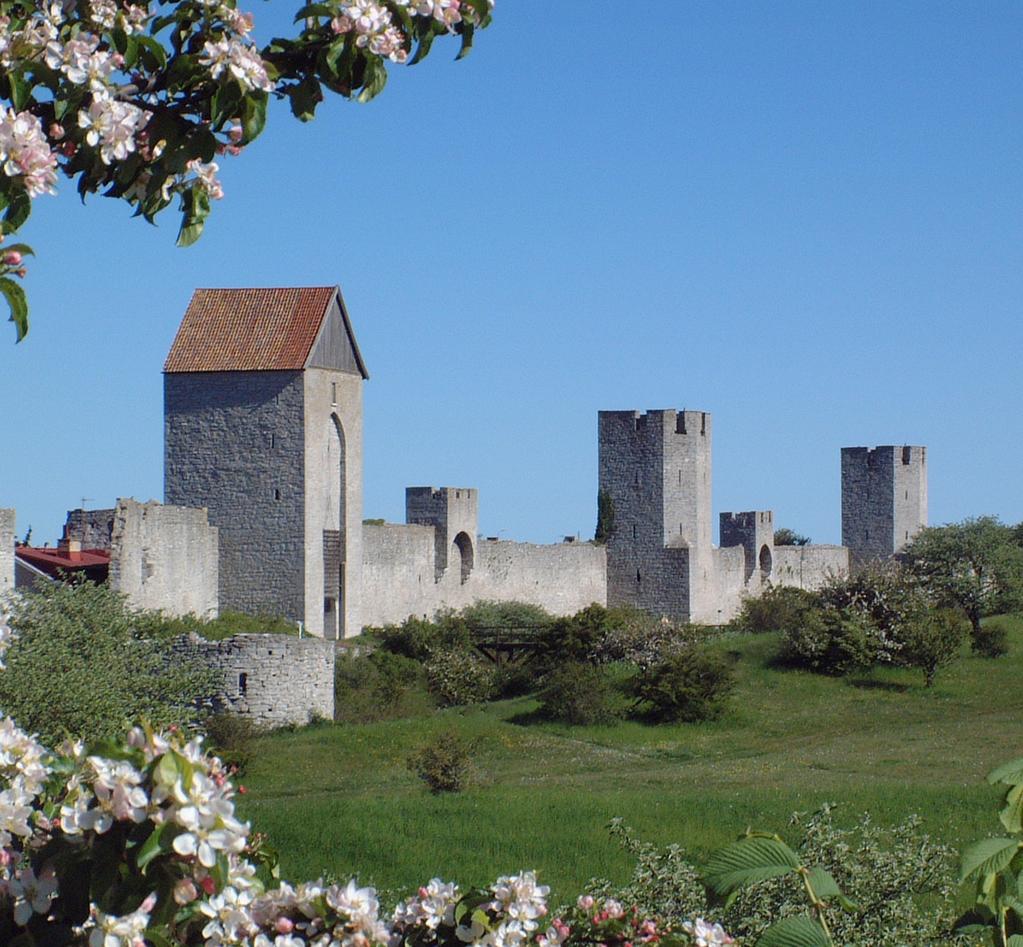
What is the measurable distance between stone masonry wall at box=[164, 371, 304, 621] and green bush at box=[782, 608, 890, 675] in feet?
31.0

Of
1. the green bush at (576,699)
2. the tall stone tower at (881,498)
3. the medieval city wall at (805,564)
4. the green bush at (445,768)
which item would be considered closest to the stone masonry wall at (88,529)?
the green bush at (576,699)

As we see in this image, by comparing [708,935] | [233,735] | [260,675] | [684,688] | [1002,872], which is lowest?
[233,735]

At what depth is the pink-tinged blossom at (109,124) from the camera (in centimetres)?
434

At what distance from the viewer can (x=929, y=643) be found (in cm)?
3003

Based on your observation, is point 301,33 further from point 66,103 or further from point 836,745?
point 836,745

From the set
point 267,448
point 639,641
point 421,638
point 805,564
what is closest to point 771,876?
point 639,641

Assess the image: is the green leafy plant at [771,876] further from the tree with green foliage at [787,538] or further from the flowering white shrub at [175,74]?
the tree with green foliage at [787,538]

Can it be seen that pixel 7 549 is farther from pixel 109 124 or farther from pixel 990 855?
pixel 990 855

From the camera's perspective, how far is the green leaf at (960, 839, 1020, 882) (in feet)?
13.5

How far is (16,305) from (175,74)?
0.95 m

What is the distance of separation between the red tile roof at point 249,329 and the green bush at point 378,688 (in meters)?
6.34

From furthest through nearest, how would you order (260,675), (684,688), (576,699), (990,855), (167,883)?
(684,688) → (576,699) → (260,675) → (990,855) → (167,883)

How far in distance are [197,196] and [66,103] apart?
1.80 ft

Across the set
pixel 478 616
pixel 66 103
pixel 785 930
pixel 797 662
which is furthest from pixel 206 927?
pixel 478 616
